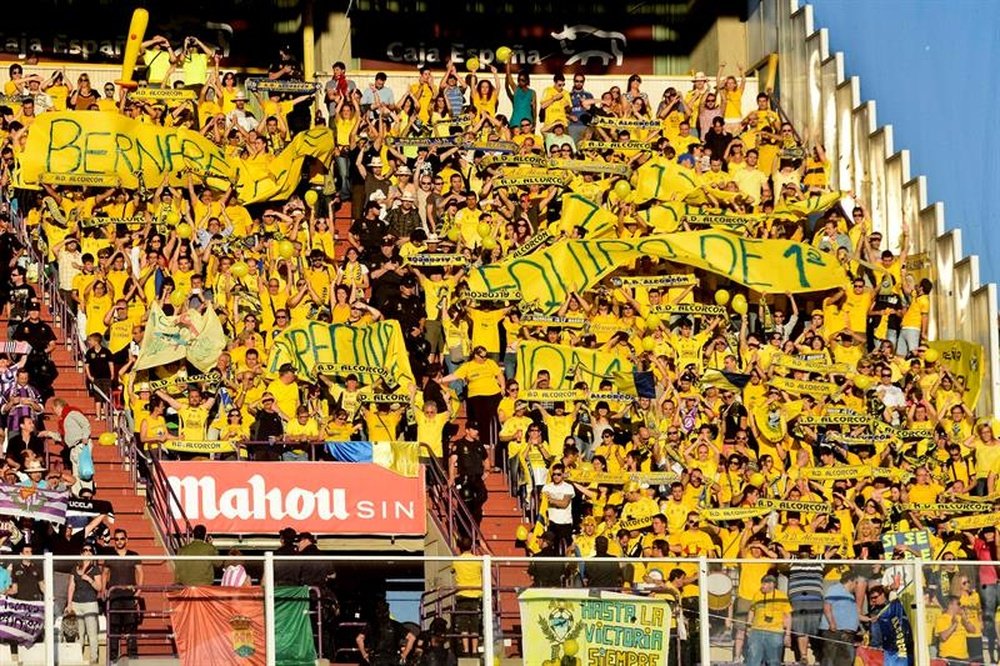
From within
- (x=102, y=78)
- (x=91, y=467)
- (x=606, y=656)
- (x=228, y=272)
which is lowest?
(x=606, y=656)

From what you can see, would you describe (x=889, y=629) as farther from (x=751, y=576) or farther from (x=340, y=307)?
(x=340, y=307)

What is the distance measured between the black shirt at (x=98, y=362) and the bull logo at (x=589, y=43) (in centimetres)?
1325

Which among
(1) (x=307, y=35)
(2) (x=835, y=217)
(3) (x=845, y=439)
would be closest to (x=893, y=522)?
(3) (x=845, y=439)

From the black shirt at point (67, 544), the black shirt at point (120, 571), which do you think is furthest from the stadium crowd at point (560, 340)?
the black shirt at point (120, 571)

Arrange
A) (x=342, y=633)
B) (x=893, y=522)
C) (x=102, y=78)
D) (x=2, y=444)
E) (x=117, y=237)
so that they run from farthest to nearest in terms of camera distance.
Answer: (x=102, y=78)
(x=117, y=237)
(x=893, y=522)
(x=2, y=444)
(x=342, y=633)

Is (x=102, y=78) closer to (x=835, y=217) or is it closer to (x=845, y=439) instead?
(x=835, y=217)

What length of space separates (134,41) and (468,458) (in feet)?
32.0

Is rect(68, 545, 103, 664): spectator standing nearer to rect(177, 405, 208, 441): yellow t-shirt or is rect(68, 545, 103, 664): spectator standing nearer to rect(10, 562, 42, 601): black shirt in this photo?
rect(10, 562, 42, 601): black shirt

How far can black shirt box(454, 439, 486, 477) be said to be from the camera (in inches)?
1090

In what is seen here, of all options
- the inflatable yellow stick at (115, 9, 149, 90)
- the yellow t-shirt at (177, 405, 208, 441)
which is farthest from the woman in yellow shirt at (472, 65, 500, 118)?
the yellow t-shirt at (177, 405, 208, 441)

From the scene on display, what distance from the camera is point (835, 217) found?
32.9m

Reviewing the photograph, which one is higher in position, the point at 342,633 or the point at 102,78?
the point at 102,78

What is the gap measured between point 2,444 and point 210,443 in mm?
1925

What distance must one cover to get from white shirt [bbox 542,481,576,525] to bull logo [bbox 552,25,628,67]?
13.7 meters
